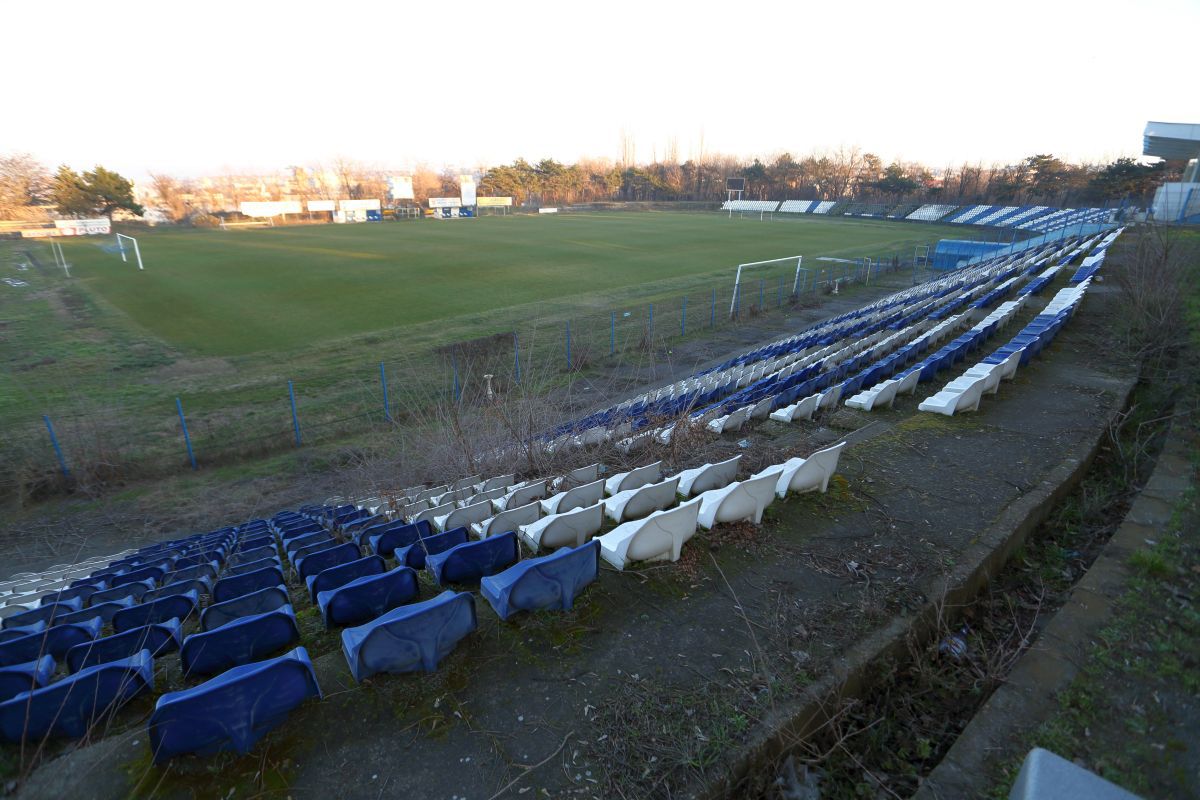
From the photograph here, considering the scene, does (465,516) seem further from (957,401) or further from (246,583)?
(957,401)

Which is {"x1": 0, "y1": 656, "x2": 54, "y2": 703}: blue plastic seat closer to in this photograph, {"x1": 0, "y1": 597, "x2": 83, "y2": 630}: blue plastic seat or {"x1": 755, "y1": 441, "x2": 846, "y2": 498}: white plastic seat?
{"x1": 0, "y1": 597, "x2": 83, "y2": 630}: blue plastic seat

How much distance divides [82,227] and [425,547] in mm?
72022

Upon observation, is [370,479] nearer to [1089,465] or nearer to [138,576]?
[138,576]

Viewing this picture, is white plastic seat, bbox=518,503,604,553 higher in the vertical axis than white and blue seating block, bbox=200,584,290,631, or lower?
higher

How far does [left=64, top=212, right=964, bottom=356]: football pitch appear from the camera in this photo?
24594mm

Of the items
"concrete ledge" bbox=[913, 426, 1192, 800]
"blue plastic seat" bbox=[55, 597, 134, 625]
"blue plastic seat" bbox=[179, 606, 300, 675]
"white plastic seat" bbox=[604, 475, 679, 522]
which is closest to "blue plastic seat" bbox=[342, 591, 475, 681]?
"blue plastic seat" bbox=[179, 606, 300, 675]

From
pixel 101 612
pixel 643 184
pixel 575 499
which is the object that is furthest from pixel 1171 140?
pixel 643 184

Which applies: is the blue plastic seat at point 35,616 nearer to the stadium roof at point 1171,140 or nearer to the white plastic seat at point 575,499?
the white plastic seat at point 575,499

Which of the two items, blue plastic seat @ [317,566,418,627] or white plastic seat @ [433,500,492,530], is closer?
blue plastic seat @ [317,566,418,627]

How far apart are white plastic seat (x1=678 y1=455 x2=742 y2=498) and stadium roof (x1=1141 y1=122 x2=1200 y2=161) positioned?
51.5m

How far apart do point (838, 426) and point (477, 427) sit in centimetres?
607

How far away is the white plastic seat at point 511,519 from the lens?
5.04m

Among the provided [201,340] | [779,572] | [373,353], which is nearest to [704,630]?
[779,572]

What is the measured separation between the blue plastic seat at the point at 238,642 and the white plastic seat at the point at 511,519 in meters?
1.69
